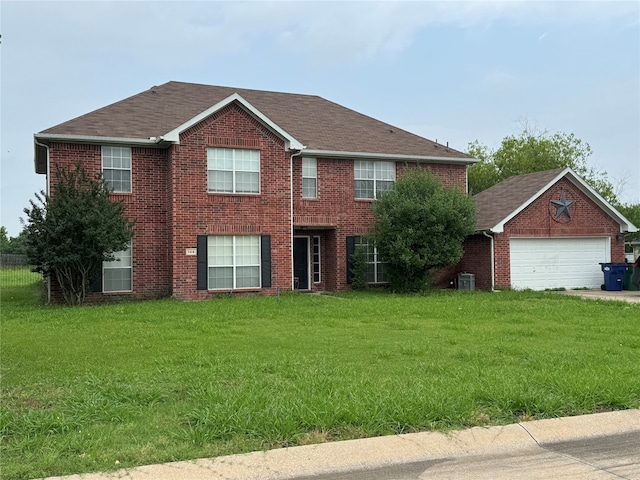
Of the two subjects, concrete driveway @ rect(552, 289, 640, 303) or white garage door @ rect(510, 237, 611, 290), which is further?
white garage door @ rect(510, 237, 611, 290)

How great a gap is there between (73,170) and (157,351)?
437 inches

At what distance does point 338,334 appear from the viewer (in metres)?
11.0

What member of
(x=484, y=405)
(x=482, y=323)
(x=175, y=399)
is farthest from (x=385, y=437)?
(x=482, y=323)

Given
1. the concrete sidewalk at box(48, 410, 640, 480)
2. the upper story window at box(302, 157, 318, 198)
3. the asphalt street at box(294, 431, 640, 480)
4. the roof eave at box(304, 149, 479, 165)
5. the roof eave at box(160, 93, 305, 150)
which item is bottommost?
the asphalt street at box(294, 431, 640, 480)

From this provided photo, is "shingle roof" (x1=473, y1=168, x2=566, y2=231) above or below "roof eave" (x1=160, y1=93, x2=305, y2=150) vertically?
below

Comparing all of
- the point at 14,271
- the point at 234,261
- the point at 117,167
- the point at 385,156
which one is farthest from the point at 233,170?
the point at 14,271

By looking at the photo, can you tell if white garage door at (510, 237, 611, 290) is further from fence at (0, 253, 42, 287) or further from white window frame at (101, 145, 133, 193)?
fence at (0, 253, 42, 287)

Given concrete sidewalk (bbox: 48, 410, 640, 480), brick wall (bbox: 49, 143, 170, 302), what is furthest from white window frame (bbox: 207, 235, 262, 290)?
concrete sidewalk (bbox: 48, 410, 640, 480)

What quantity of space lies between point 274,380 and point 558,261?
18802 millimetres

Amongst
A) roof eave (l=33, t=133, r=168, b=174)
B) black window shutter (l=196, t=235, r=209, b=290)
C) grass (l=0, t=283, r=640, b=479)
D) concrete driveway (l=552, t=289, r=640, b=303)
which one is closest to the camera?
grass (l=0, t=283, r=640, b=479)

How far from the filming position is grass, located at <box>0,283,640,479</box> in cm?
533

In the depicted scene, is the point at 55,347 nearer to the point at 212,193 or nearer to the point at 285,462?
the point at 285,462

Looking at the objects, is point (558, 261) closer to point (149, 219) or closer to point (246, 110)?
point (246, 110)

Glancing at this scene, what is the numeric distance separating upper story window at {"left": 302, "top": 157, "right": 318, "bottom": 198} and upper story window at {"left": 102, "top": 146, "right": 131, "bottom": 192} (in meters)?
5.93
